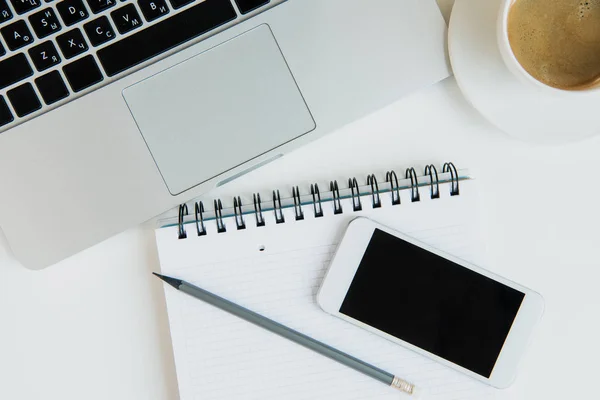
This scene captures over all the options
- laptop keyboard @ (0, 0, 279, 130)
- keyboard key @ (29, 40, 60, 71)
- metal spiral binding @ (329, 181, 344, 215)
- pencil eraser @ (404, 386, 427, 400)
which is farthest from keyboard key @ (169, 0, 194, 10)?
pencil eraser @ (404, 386, 427, 400)

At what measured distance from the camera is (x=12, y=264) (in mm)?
515

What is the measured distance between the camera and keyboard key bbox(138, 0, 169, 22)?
1.46ft

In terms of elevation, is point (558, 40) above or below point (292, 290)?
above

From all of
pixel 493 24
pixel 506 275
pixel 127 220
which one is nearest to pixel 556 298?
pixel 506 275

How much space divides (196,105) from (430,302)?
0.95 feet

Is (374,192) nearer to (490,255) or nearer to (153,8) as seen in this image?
(490,255)

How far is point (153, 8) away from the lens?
0.45 meters

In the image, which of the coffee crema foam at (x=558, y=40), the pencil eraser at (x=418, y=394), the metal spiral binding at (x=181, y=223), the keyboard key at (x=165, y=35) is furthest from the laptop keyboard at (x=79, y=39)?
the pencil eraser at (x=418, y=394)

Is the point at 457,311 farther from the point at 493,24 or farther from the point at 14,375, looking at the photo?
the point at 14,375

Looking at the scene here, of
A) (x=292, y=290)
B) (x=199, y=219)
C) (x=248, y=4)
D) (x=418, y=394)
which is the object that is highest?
(x=248, y=4)

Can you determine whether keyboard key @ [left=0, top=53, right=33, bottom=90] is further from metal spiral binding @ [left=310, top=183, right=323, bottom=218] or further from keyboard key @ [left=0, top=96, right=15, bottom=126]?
metal spiral binding @ [left=310, top=183, right=323, bottom=218]

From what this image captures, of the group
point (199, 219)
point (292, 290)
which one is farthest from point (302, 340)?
point (199, 219)

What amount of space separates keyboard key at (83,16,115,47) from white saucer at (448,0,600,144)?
0.98 feet

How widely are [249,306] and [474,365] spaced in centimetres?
22
